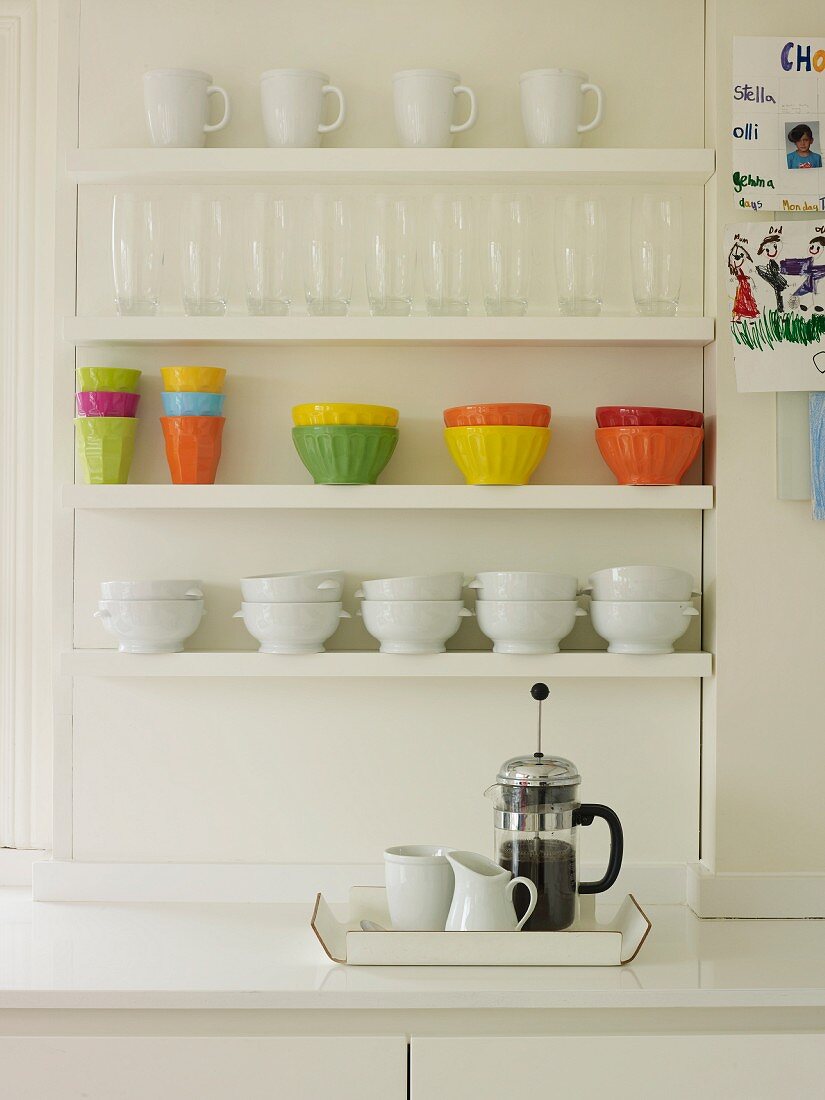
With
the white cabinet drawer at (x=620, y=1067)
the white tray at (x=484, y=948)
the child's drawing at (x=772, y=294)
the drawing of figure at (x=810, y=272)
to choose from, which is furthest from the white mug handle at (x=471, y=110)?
the white cabinet drawer at (x=620, y=1067)

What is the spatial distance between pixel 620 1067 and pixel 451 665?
648mm

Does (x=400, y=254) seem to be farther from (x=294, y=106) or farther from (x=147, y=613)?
(x=147, y=613)

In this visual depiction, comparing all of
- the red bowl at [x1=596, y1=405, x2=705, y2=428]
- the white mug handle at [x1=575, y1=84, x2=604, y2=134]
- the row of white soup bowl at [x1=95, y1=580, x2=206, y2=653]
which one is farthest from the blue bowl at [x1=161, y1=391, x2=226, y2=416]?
the white mug handle at [x1=575, y1=84, x2=604, y2=134]

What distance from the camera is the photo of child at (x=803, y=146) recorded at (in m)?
1.83

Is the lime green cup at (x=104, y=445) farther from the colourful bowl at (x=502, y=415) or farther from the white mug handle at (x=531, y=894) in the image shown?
the white mug handle at (x=531, y=894)

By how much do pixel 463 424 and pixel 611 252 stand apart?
43cm

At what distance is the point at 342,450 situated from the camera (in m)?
1.79

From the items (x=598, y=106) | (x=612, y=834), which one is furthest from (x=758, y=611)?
(x=598, y=106)

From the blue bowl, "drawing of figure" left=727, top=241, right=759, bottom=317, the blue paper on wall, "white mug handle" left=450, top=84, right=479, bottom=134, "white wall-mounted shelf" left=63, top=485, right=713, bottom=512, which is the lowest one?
"white wall-mounted shelf" left=63, top=485, right=713, bottom=512

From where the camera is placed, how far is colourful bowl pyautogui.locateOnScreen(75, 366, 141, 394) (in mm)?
1841

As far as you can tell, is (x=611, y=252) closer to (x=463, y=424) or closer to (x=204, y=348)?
(x=463, y=424)

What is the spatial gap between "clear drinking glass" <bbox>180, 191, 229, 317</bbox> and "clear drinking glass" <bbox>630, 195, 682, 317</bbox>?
Result: 0.71m

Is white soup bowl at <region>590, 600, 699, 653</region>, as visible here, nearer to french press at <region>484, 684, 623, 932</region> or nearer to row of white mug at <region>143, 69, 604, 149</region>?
french press at <region>484, 684, 623, 932</region>

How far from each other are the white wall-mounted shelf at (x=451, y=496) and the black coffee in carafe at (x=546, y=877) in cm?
55
